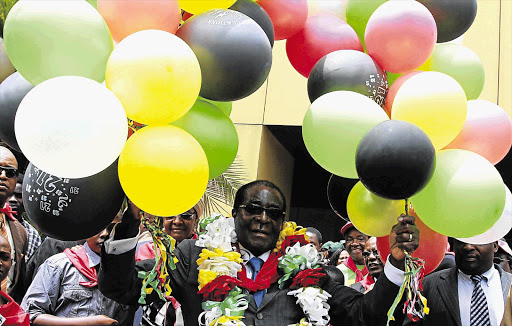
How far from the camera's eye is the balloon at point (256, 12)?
2.93m

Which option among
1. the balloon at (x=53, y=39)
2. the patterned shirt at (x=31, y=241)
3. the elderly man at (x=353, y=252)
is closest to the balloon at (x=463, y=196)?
the balloon at (x=53, y=39)

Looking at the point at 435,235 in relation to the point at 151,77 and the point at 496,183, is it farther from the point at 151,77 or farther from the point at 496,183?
the point at 151,77

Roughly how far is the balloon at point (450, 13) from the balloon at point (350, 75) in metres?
0.44

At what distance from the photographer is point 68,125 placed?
7.11ft

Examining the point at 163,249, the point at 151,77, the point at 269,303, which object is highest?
the point at 151,77

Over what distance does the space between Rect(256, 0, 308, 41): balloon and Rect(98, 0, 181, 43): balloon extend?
69 cm

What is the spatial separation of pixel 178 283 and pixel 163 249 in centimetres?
53

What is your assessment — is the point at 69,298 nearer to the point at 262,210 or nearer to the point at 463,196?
the point at 262,210

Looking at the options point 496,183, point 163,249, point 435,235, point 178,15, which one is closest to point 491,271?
Result: point 435,235

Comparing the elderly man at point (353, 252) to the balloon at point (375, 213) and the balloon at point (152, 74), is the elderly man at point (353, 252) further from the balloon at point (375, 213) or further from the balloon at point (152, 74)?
the balloon at point (152, 74)

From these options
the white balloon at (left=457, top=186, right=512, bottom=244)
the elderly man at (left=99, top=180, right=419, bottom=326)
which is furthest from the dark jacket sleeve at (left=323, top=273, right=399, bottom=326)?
the white balloon at (left=457, top=186, right=512, bottom=244)

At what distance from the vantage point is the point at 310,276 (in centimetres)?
324

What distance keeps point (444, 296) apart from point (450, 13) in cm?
190

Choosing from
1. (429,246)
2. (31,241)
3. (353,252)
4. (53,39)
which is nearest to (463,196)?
(429,246)
